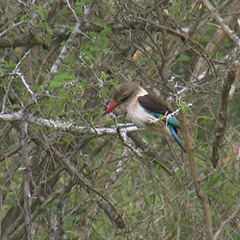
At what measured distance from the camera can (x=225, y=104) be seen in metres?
3.69

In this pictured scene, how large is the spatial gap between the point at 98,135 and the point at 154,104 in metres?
0.80

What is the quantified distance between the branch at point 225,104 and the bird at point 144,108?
1.09m

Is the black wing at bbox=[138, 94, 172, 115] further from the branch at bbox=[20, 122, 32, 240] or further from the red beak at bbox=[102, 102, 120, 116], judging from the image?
the branch at bbox=[20, 122, 32, 240]

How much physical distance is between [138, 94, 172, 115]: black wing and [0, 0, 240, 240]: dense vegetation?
0.10 metres

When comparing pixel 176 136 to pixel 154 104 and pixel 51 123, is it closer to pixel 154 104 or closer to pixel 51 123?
pixel 154 104

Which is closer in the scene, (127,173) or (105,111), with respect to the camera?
(105,111)

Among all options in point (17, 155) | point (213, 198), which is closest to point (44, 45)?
point (17, 155)

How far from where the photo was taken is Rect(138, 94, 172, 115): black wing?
5059 millimetres

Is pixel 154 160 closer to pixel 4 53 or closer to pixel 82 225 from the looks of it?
pixel 82 225

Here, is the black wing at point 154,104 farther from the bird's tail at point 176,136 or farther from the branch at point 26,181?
the branch at point 26,181

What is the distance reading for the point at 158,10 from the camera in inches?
180

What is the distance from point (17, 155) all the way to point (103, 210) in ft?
2.79

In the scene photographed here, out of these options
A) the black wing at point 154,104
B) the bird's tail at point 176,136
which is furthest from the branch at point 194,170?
the bird's tail at point 176,136

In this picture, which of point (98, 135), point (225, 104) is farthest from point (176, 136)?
point (225, 104)
